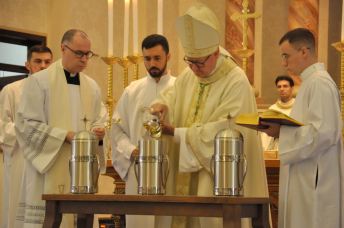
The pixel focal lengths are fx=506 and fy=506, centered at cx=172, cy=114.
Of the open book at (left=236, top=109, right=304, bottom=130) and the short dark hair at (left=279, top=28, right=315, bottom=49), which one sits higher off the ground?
the short dark hair at (left=279, top=28, right=315, bottom=49)

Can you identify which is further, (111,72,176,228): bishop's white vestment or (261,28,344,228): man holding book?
(111,72,176,228): bishop's white vestment

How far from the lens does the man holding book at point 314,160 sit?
3.22 meters

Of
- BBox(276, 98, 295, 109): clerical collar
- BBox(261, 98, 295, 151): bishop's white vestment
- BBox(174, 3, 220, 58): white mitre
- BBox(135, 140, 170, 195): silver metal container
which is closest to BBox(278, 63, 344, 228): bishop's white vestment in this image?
BBox(174, 3, 220, 58): white mitre

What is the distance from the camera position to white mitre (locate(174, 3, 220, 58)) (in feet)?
11.3

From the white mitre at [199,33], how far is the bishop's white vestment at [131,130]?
94cm

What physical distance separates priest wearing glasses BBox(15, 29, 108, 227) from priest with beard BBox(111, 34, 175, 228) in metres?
0.18

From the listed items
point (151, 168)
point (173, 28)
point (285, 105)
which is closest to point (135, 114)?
point (151, 168)

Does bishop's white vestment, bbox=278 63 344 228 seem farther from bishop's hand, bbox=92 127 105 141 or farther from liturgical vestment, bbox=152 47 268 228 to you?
bishop's hand, bbox=92 127 105 141

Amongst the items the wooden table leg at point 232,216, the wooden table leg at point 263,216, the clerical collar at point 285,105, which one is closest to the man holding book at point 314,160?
the wooden table leg at point 263,216

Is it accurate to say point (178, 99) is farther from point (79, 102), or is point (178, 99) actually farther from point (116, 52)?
point (116, 52)

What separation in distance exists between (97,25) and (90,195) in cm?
518

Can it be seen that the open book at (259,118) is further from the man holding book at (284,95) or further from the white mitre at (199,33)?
the man holding book at (284,95)

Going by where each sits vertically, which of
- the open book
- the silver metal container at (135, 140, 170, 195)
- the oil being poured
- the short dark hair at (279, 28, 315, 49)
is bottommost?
the silver metal container at (135, 140, 170, 195)

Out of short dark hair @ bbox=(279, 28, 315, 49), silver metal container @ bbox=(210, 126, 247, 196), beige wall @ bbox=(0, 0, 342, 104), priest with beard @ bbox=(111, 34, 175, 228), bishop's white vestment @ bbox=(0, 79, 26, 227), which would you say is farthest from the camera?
beige wall @ bbox=(0, 0, 342, 104)
